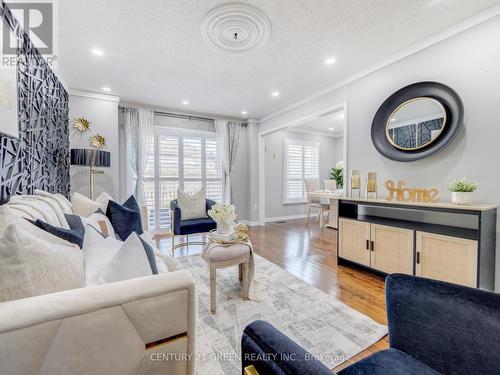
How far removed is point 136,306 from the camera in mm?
791

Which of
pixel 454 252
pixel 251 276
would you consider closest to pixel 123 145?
pixel 251 276

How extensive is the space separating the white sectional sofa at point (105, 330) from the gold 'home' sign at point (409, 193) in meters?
2.53

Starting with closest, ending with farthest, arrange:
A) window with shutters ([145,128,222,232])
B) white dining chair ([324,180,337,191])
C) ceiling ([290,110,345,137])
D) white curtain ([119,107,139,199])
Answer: white curtain ([119,107,139,199]) → window with shutters ([145,128,222,232]) → ceiling ([290,110,345,137]) → white dining chair ([324,180,337,191])

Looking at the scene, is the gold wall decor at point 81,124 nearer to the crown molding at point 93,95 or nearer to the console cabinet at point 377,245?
the crown molding at point 93,95

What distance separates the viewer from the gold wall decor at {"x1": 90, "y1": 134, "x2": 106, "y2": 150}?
3.74m

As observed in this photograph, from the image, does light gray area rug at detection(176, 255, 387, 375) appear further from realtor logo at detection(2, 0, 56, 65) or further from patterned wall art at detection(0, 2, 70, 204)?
realtor logo at detection(2, 0, 56, 65)

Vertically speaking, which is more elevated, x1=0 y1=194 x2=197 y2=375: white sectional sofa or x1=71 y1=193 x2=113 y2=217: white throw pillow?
x1=71 y1=193 x2=113 y2=217: white throw pillow

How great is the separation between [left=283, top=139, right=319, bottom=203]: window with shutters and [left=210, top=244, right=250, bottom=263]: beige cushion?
4268mm

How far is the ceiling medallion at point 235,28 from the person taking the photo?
193 centimetres

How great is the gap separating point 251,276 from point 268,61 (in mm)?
2548

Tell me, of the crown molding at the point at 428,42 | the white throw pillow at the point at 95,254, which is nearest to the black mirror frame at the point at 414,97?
the crown molding at the point at 428,42

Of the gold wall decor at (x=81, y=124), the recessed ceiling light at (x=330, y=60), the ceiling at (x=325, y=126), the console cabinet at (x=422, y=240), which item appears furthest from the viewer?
the ceiling at (x=325, y=126)

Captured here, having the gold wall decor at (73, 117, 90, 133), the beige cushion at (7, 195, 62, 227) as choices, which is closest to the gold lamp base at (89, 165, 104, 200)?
the gold wall decor at (73, 117, 90, 133)

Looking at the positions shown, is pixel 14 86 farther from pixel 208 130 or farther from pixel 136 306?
pixel 208 130
